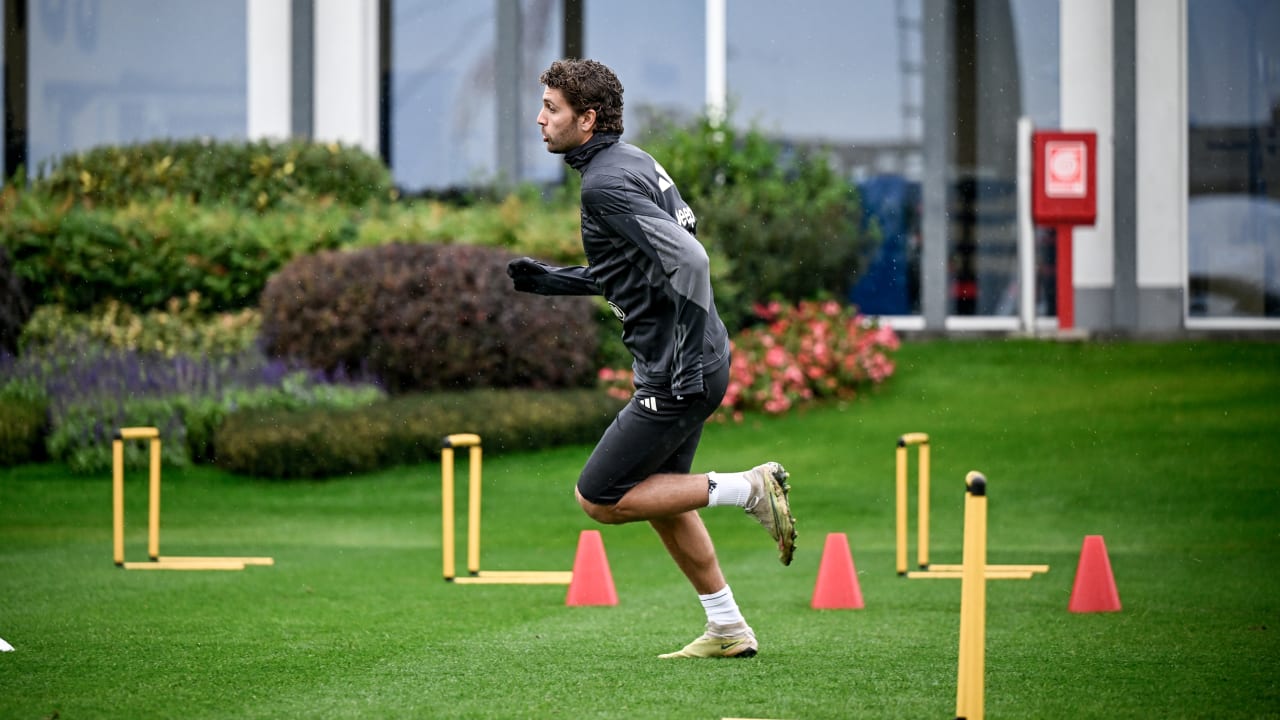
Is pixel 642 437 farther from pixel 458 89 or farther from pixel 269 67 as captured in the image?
pixel 458 89

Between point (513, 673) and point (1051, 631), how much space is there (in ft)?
7.89

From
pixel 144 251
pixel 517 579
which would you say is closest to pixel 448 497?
pixel 517 579

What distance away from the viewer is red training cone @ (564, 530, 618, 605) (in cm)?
741

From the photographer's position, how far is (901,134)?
1950 centimetres


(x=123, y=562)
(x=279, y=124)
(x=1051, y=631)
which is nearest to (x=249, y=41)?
(x=279, y=124)

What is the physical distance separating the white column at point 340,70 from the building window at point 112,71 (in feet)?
7.27

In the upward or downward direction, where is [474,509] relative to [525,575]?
upward

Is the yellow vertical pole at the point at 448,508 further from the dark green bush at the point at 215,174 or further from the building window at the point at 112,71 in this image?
the building window at the point at 112,71

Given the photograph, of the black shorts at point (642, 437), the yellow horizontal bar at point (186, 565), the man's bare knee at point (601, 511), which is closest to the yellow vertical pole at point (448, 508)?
the yellow horizontal bar at point (186, 565)

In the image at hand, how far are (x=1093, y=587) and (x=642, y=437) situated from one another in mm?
2842

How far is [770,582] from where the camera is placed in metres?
8.52

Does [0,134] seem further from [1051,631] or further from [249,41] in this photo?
[1051,631]

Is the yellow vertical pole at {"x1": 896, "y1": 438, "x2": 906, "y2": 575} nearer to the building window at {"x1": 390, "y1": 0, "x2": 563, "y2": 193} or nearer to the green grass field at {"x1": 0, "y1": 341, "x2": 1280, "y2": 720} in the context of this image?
the green grass field at {"x1": 0, "y1": 341, "x2": 1280, "y2": 720}

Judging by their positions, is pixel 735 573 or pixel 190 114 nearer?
pixel 735 573
